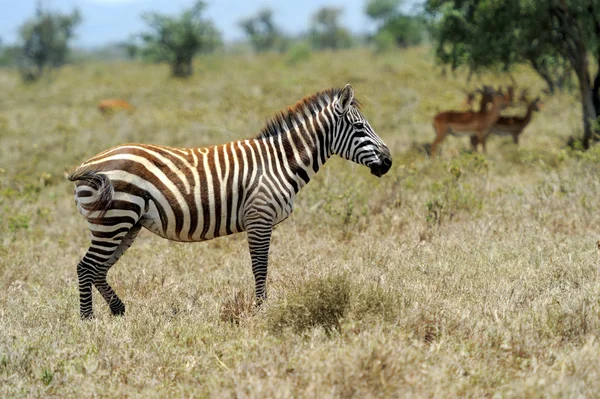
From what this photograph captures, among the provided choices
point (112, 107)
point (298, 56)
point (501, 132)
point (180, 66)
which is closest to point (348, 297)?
point (501, 132)

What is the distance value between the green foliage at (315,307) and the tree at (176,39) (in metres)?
29.9

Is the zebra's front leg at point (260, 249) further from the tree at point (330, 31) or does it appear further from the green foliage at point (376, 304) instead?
the tree at point (330, 31)

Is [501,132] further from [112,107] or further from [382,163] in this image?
[112,107]

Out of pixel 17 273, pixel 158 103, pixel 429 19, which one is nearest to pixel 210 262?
pixel 17 273

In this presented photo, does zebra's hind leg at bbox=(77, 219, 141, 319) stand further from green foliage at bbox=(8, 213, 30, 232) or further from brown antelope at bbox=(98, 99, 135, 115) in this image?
brown antelope at bbox=(98, 99, 135, 115)

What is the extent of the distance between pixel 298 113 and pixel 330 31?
77640 mm

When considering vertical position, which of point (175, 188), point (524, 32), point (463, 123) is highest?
point (524, 32)

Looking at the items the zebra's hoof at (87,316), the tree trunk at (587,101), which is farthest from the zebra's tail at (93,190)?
the tree trunk at (587,101)

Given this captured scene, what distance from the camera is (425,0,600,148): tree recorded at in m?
12.9

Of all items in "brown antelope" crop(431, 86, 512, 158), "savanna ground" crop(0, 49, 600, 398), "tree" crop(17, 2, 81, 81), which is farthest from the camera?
"tree" crop(17, 2, 81, 81)

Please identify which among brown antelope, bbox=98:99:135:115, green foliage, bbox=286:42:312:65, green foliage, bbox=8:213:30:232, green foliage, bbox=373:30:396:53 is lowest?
green foliage, bbox=8:213:30:232

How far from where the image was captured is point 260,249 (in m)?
5.79

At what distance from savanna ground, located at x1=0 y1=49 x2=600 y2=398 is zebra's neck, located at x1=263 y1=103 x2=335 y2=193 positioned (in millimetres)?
1040

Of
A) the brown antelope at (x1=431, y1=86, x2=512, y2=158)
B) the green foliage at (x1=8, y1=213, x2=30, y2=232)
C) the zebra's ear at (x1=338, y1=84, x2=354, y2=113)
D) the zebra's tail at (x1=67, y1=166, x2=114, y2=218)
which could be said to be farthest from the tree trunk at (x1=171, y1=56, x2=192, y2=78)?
the zebra's tail at (x1=67, y1=166, x2=114, y2=218)
